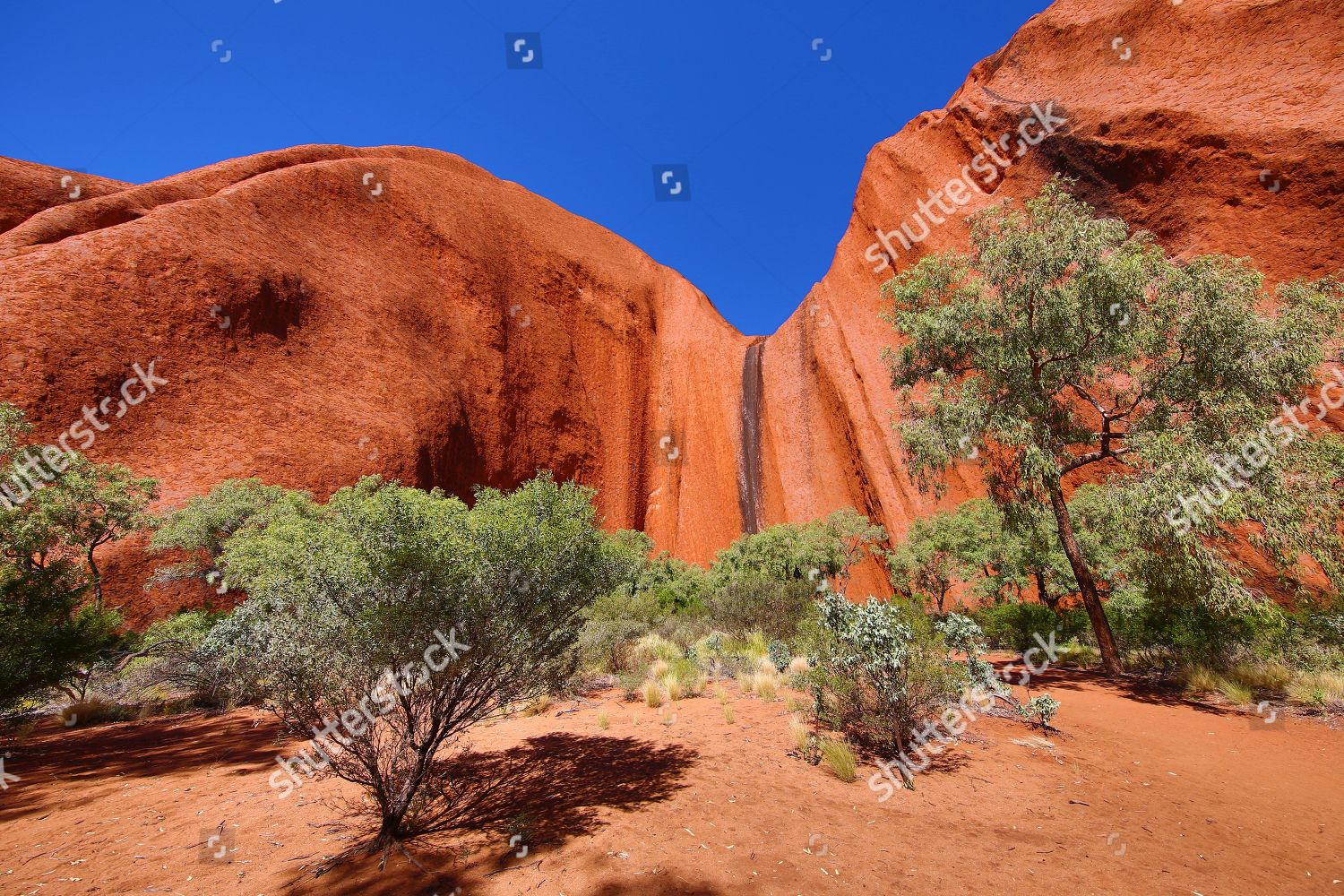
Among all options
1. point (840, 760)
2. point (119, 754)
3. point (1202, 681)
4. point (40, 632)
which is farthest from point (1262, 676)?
point (40, 632)

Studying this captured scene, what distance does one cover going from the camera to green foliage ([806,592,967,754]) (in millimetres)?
6266

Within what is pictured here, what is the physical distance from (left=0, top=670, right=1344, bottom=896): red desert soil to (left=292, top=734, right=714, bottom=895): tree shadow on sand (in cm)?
3

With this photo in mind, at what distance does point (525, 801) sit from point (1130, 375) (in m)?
13.6

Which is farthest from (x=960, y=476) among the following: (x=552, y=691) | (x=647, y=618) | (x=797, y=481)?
(x=552, y=691)

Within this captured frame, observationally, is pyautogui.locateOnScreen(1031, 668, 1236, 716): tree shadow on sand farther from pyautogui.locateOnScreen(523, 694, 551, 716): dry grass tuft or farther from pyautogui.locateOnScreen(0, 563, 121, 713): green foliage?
pyautogui.locateOnScreen(0, 563, 121, 713): green foliage

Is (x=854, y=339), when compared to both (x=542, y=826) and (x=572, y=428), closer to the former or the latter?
(x=572, y=428)

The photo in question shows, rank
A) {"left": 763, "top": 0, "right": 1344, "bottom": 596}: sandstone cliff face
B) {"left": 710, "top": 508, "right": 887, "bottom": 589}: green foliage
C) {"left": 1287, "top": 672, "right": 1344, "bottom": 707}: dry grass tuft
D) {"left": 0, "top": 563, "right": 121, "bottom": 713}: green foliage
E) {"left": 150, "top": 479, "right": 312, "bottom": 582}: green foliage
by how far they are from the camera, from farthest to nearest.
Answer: {"left": 710, "top": 508, "right": 887, "bottom": 589}: green foliage
{"left": 763, "top": 0, "right": 1344, "bottom": 596}: sandstone cliff face
{"left": 150, "top": 479, "right": 312, "bottom": 582}: green foliage
{"left": 0, "top": 563, "right": 121, "bottom": 713}: green foliage
{"left": 1287, "top": 672, "right": 1344, "bottom": 707}: dry grass tuft

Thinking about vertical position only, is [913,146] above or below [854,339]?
above

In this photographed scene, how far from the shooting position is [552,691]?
19.1ft

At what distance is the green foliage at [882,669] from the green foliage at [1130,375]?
533 centimetres

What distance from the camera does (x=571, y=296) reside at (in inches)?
1608

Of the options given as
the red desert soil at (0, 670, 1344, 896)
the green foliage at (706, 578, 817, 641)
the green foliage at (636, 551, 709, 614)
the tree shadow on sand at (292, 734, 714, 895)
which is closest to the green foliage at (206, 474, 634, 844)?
the tree shadow on sand at (292, 734, 714, 895)

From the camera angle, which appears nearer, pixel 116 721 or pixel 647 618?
pixel 116 721

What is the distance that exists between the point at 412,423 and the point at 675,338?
72.1ft
